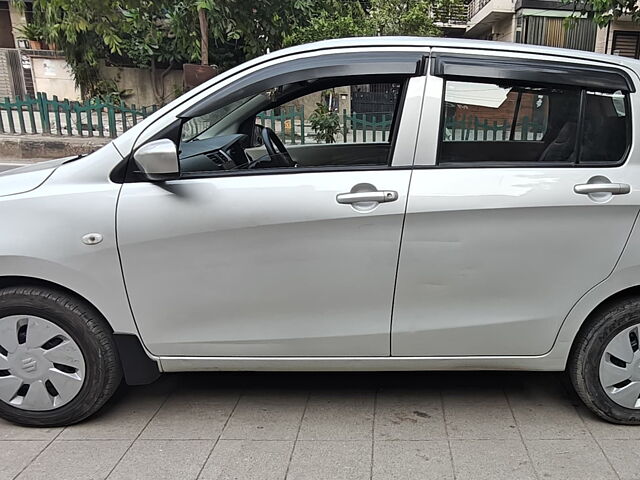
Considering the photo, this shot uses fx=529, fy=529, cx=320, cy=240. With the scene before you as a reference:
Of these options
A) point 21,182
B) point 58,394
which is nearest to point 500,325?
point 58,394

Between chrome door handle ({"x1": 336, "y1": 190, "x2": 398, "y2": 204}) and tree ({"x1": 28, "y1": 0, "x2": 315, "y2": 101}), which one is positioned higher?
tree ({"x1": 28, "y1": 0, "x2": 315, "y2": 101})

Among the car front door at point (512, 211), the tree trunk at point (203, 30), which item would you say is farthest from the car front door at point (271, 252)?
the tree trunk at point (203, 30)

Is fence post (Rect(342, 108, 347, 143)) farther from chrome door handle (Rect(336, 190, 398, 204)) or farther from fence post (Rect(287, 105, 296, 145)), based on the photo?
chrome door handle (Rect(336, 190, 398, 204))

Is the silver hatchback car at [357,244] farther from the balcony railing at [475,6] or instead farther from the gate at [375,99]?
the balcony railing at [475,6]

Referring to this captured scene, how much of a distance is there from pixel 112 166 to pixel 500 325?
193 centimetres

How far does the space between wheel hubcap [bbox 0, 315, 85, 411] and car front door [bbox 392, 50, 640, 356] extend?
154cm

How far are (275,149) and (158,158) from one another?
3.13 feet

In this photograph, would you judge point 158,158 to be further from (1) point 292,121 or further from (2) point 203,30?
(2) point 203,30

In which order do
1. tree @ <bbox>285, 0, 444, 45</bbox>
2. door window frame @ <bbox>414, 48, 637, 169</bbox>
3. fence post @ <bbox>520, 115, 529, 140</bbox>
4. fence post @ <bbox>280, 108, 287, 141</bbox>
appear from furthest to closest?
tree @ <bbox>285, 0, 444, 45</bbox> → fence post @ <bbox>280, 108, 287, 141</bbox> → fence post @ <bbox>520, 115, 529, 140</bbox> → door window frame @ <bbox>414, 48, 637, 169</bbox>

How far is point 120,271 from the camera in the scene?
238 centimetres

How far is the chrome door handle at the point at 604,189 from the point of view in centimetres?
234

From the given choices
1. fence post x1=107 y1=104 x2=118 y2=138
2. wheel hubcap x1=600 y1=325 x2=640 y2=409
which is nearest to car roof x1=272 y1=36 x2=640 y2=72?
wheel hubcap x1=600 y1=325 x2=640 y2=409

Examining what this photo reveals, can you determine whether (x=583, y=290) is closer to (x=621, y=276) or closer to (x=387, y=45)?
(x=621, y=276)

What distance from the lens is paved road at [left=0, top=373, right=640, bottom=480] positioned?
7.59ft
